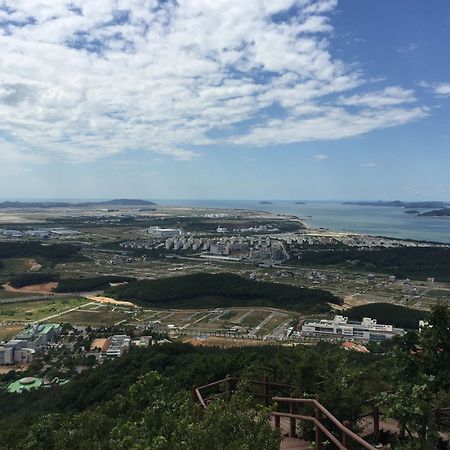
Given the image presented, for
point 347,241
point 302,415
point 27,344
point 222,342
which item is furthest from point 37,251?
point 302,415

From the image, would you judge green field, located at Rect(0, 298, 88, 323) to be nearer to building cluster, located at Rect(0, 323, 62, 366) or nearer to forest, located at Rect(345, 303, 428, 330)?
building cluster, located at Rect(0, 323, 62, 366)

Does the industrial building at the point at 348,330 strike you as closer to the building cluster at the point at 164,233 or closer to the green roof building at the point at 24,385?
the green roof building at the point at 24,385

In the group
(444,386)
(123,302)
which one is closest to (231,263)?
(123,302)

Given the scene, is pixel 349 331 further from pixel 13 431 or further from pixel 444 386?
pixel 444 386

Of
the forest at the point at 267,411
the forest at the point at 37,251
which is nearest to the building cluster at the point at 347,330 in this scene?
the forest at the point at 267,411

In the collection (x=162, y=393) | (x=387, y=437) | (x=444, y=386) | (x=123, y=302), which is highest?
(x=444, y=386)

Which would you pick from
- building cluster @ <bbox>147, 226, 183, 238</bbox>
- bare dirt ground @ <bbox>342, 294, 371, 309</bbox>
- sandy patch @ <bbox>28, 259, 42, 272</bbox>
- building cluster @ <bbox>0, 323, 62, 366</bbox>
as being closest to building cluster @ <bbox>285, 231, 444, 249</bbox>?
building cluster @ <bbox>147, 226, 183, 238</bbox>

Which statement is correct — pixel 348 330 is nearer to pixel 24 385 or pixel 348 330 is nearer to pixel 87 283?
pixel 24 385
